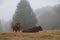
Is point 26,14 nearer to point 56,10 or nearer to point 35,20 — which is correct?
point 35,20

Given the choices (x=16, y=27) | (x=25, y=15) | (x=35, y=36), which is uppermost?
(x=25, y=15)

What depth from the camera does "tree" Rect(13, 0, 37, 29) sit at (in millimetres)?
3789

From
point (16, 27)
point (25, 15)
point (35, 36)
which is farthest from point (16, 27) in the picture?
point (35, 36)

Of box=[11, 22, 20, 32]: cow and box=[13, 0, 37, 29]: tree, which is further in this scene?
box=[13, 0, 37, 29]: tree

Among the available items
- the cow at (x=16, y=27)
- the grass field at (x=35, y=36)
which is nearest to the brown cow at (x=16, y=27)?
the cow at (x=16, y=27)

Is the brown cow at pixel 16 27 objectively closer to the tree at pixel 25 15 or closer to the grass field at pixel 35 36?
the tree at pixel 25 15

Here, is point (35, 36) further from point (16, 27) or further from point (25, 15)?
point (25, 15)

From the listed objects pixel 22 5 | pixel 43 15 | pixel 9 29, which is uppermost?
pixel 22 5

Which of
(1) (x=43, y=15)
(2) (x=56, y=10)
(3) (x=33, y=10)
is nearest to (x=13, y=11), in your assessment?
(3) (x=33, y=10)

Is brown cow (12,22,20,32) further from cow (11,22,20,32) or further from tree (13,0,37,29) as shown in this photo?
tree (13,0,37,29)

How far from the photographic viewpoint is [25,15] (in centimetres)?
389

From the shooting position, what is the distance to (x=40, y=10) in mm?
3877

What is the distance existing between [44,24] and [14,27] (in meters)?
0.77

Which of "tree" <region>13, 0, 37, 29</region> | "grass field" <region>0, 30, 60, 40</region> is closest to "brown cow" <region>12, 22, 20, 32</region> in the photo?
"tree" <region>13, 0, 37, 29</region>
